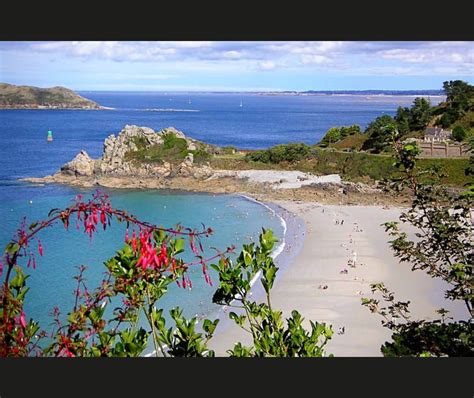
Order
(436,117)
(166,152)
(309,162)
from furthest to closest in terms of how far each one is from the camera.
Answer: (166,152) → (309,162) → (436,117)

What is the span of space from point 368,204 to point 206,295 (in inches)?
134

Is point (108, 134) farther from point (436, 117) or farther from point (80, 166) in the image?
point (436, 117)

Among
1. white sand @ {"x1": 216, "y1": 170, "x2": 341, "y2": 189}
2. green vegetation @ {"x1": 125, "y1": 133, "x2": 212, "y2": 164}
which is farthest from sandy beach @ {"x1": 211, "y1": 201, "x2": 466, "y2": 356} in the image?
green vegetation @ {"x1": 125, "y1": 133, "x2": 212, "y2": 164}

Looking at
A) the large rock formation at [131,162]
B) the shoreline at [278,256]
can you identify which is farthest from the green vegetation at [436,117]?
the large rock formation at [131,162]

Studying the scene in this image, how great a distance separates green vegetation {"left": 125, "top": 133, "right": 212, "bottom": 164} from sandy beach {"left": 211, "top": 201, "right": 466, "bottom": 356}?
7.38 feet

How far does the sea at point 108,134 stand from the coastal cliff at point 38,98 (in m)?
0.11

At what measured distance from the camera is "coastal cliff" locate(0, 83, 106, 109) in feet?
16.9

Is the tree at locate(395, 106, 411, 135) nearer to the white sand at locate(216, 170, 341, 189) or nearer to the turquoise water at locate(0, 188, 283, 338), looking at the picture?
the turquoise water at locate(0, 188, 283, 338)

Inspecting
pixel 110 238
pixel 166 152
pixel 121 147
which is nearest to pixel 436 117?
pixel 110 238

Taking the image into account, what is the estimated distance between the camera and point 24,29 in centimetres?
287

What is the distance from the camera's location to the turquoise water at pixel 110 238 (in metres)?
5.53

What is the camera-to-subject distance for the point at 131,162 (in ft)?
38.1

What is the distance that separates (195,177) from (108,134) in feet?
18.2

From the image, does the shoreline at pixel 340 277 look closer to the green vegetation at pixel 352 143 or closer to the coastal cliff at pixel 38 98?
the green vegetation at pixel 352 143
